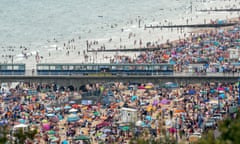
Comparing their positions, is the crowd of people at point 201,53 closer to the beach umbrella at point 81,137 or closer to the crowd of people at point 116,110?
the crowd of people at point 116,110

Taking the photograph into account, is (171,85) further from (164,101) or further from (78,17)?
(78,17)

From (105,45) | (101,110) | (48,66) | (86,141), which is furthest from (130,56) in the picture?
(86,141)

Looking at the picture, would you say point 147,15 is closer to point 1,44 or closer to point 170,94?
point 1,44

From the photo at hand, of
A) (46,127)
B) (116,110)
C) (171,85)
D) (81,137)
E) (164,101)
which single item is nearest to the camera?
(81,137)

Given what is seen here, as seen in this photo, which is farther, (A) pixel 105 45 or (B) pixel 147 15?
(B) pixel 147 15

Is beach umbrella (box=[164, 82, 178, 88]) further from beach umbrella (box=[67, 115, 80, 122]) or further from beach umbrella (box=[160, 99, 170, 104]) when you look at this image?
beach umbrella (box=[67, 115, 80, 122])

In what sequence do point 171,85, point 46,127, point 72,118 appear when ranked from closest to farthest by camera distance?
point 46,127
point 72,118
point 171,85

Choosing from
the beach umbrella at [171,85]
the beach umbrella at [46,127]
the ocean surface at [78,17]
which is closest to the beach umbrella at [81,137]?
the beach umbrella at [46,127]

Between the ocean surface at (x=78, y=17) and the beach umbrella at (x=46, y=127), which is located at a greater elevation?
the ocean surface at (x=78, y=17)

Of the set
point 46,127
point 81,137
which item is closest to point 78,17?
point 46,127
